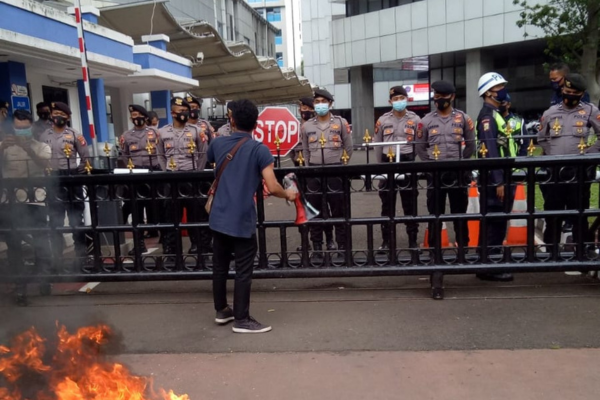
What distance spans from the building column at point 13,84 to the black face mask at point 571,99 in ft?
26.3

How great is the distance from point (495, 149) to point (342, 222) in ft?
5.12

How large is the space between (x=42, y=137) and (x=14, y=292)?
239 centimetres

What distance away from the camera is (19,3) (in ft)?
26.0

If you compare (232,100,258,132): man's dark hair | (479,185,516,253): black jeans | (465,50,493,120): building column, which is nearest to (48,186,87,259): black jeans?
(232,100,258,132): man's dark hair

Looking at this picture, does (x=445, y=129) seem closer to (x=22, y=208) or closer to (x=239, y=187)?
(x=239, y=187)

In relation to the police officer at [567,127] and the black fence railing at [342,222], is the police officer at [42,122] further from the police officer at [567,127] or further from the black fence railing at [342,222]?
the police officer at [567,127]

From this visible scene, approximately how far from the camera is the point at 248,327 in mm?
3969

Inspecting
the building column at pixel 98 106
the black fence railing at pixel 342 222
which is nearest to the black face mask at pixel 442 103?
the black fence railing at pixel 342 222

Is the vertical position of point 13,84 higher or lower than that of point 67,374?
higher

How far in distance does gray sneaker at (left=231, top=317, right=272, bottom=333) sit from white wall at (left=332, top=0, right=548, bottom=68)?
79.0 ft

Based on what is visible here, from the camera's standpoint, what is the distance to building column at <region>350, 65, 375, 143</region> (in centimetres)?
3244

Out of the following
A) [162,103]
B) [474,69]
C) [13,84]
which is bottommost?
[13,84]

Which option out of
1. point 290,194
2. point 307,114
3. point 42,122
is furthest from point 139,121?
point 290,194

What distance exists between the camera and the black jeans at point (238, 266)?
392 cm
